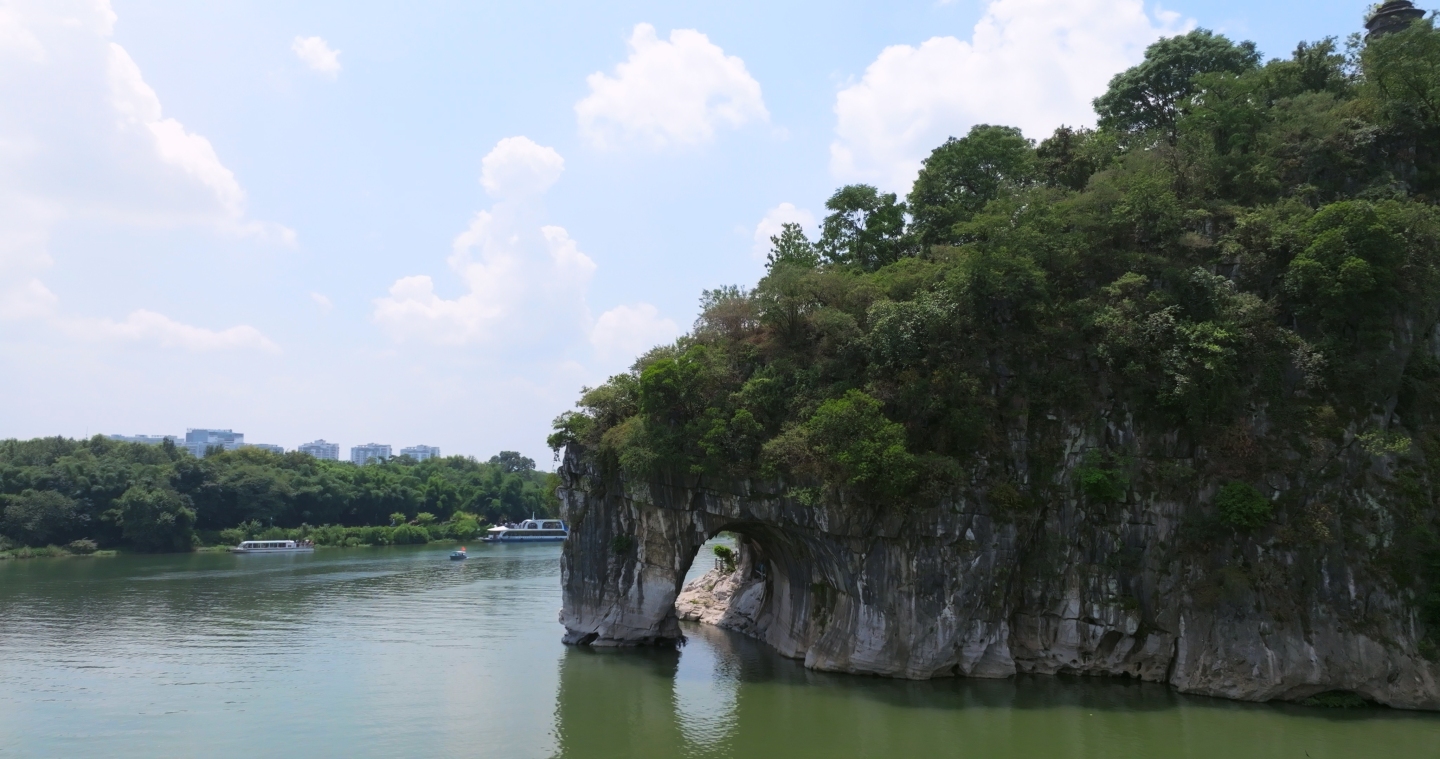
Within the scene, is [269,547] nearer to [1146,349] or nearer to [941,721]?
[941,721]

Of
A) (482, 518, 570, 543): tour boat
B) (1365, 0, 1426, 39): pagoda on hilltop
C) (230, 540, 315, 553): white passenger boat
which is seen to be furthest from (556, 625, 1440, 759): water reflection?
(482, 518, 570, 543): tour boat

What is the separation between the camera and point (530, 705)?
18875mm

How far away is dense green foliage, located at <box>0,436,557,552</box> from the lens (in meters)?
53.4

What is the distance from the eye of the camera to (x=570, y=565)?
24703mm

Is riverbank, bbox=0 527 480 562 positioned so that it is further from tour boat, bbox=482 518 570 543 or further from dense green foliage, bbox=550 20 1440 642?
dense green foliage, bbox=550 20 1440 642

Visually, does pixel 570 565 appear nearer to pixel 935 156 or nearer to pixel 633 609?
pixel 633 609

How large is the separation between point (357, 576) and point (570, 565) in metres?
23.2

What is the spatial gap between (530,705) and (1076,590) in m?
11.9

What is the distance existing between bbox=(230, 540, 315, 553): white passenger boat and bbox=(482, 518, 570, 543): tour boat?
45.0ft

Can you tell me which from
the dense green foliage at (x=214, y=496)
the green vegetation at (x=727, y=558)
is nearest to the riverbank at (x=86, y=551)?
the dense green foliage at (x=214, y=496)

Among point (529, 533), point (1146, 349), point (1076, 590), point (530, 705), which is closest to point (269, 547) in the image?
point (529, 533)

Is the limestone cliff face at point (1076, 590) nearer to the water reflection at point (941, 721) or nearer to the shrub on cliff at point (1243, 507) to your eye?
the shrub on cliff at point (1243, 507)

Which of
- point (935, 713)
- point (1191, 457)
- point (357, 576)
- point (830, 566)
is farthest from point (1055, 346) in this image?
point (357, 576)

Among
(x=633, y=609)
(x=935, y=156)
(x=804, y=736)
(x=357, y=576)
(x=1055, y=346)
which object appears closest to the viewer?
(x=804, y=736)
